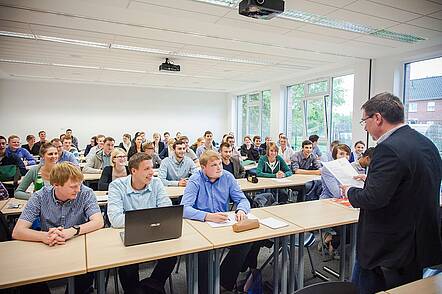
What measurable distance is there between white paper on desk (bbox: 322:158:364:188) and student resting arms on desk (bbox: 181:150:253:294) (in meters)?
0.79

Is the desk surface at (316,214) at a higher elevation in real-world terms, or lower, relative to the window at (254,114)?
lower

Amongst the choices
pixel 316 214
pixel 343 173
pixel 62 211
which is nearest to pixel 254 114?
pixel 316 214

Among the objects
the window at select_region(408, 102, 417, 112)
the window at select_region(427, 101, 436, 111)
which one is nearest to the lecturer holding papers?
the window at select_region(427, 101, 436, 111)

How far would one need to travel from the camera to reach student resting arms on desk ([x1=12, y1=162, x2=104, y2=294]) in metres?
1.97

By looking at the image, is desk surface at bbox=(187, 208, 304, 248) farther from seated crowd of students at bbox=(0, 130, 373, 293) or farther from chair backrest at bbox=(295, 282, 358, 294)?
chair backrest at bbox=(295, 282, 358, 294)

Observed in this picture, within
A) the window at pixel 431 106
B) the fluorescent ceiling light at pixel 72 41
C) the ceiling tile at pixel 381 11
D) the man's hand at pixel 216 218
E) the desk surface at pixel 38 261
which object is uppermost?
the fluorescent ceiling light at pixel 72 41

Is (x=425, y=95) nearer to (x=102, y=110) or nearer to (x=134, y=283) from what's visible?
(x=134, y=283)

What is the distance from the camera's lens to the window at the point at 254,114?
1077cm

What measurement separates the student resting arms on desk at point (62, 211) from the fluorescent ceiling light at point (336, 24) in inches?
99.3

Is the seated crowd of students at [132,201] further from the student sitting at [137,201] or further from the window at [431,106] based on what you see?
the window at [431,106]

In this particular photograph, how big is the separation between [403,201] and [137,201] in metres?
1.88

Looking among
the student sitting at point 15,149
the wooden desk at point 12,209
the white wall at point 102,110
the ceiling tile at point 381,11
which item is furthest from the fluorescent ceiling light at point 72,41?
the white wall at point 102,110

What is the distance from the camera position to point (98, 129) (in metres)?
11.1

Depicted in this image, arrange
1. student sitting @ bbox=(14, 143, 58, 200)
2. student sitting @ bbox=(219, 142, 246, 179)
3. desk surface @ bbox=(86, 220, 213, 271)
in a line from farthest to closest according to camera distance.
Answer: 1. student sitting @ bbox=(219, 142, 246, 179)
2. student sitting @ bbox=(14, 143, 58, 200)
3. desk surface @ bbox=(86, 220, 213, 271)
